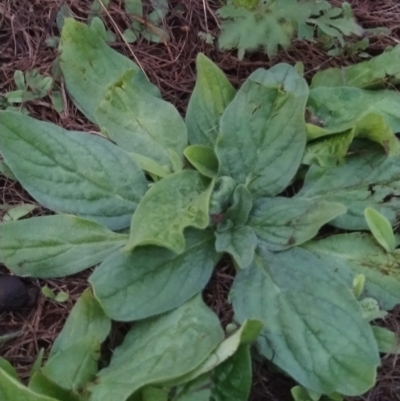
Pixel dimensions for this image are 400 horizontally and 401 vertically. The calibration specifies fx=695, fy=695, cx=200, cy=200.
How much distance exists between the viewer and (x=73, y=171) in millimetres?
1305

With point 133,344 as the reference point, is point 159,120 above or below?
above

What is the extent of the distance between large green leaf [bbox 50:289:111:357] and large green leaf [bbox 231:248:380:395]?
0.77 ft

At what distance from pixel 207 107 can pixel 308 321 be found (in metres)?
0.46

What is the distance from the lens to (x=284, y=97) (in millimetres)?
1300

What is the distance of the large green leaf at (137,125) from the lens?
4.46 ft

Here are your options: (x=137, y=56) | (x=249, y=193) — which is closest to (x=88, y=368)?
(x=249, y=193)

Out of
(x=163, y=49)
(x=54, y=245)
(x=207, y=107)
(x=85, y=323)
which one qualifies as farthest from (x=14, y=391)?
(x=163, y=49)

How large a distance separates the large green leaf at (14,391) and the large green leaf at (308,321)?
0.37 metres

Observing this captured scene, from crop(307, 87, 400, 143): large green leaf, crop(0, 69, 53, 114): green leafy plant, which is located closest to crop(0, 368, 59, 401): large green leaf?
crop(0, 69, 53, 114): green leafy plant

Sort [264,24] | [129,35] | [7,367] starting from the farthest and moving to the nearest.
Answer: [129,35], [264,24], [7,367]

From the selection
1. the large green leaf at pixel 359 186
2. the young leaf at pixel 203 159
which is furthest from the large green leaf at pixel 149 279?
the large green leaf at pixel 359 186

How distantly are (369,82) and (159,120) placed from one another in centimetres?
45

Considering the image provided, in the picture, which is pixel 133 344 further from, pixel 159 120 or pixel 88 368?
pixel 159 120

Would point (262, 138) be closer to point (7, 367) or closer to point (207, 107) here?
point (207, 107)
